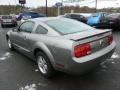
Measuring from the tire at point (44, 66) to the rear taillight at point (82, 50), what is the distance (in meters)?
0.96

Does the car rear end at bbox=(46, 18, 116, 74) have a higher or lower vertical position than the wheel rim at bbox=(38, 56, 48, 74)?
higher

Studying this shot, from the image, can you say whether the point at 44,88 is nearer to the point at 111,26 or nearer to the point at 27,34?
the point at 27,34

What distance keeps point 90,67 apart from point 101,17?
480 inches

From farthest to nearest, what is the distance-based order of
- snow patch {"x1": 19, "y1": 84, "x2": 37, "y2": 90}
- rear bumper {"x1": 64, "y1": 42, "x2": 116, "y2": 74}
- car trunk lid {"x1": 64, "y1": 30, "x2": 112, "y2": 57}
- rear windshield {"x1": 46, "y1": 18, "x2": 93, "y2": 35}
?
1. rear windshield {"x1": 46, "y1": 18, "x2": 93, "y2": 35}
2. snow patch {"x1": 19, "y1": 84, "x2": 37, "y2": 90}
3. car trunk lid {"x1": 64, "y1": 30, "x2": 112, "y2": 57}
4. rear bumper {"x1": 64, "y1": 42, "x2": 116, "y2": 74}

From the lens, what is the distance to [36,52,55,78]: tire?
4746 millimetres

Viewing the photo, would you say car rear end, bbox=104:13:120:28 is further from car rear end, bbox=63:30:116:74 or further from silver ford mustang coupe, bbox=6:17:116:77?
car rear end, bbox=63:30:116:74

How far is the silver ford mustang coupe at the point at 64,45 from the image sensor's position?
13.3 feet

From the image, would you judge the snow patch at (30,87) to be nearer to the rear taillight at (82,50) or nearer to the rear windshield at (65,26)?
the rear taillight at (82,50)

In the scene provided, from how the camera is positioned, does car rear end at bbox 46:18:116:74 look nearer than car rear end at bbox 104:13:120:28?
Yes

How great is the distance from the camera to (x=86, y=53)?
4.18 meters

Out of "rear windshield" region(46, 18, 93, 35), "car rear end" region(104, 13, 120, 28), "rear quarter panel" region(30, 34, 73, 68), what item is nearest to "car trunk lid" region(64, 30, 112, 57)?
"rear quarter panel" region(30, 34, 73, 68)

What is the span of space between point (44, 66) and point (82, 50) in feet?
4.43

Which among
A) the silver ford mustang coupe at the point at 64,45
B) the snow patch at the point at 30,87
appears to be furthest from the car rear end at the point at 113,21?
the snow patch at the point at 30,87

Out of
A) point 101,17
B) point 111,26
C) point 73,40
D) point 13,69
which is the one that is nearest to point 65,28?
point 73,40
